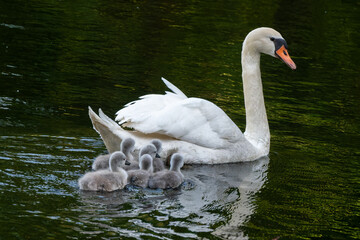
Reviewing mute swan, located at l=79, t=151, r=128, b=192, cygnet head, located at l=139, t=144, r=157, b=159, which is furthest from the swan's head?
mute swan, located at l=79, t=151, r=128, b=192

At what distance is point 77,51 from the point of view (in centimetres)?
1595

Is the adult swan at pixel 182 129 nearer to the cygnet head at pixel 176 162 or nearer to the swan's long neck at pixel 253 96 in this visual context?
the swan's long neck at pixel 253 96

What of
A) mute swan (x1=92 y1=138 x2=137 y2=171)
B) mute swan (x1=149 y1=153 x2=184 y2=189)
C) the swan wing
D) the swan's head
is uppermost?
the swan's head

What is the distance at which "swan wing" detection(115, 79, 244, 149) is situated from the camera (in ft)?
30.7

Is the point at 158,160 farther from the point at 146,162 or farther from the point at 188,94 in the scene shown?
the point at 188,94

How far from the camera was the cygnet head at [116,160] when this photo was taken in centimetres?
834

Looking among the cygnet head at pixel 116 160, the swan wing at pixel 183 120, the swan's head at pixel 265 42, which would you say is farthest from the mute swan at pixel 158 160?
the swan's head at pixel 265 42

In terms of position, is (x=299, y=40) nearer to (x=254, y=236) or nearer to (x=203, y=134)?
(x=203, y=134)

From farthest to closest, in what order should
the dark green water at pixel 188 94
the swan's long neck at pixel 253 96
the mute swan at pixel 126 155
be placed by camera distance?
the swan's long neck at pixel 253 96
the mute swan at pixel 126 155
the dark green water at pixel 188 94

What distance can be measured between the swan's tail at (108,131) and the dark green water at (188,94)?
30 cm

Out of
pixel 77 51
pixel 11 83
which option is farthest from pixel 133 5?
pixel 11 83

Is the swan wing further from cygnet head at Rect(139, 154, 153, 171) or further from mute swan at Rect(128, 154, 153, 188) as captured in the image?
mute swan at Rect(128, 154, 153, 188)

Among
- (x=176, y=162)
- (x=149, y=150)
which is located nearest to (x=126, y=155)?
(x=149, y=150)

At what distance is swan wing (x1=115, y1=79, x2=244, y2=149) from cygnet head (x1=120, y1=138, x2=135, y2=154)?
1.11 ft
